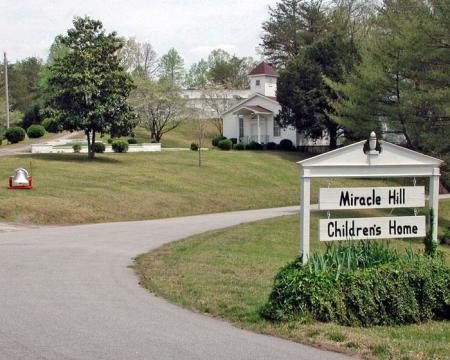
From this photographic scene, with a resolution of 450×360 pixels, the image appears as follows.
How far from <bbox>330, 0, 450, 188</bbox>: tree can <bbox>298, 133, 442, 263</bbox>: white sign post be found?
18421mm

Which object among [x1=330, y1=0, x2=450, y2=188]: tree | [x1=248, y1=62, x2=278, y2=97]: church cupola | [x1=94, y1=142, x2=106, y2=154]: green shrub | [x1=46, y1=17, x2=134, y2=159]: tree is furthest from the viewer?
[x1=248, y1=62, x2=278, y2=97]: church cupola

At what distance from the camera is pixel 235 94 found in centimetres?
8200

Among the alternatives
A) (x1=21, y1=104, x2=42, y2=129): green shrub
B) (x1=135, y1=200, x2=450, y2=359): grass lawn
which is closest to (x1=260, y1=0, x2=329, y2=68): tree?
(x1=21, y1=104, x2=42, y2=129): green shrub

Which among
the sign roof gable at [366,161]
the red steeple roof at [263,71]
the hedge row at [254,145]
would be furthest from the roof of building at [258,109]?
the sign roof gable at [366,161]

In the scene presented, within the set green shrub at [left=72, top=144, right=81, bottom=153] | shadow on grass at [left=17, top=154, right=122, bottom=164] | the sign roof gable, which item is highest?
the sign roof gable

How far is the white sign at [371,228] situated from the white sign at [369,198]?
0.67ft

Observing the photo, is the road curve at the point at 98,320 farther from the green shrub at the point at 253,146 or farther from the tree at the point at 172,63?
the tree at the point at 172,63

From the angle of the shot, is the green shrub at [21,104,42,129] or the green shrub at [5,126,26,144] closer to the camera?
the green shrub at [5,126,26,144]

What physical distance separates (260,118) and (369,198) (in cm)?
5583

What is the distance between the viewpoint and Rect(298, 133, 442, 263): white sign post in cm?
941

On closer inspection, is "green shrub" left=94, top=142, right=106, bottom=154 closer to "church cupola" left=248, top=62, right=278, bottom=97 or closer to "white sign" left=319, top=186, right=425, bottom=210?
"church cupola" left=248, top=62, right=278, bottom=97

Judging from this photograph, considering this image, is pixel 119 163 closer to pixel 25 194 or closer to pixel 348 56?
pixel 25 194

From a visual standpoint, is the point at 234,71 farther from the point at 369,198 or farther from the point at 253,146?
the point at 369,198

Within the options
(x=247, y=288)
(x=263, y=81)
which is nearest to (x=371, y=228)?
(x=247, y=288)
